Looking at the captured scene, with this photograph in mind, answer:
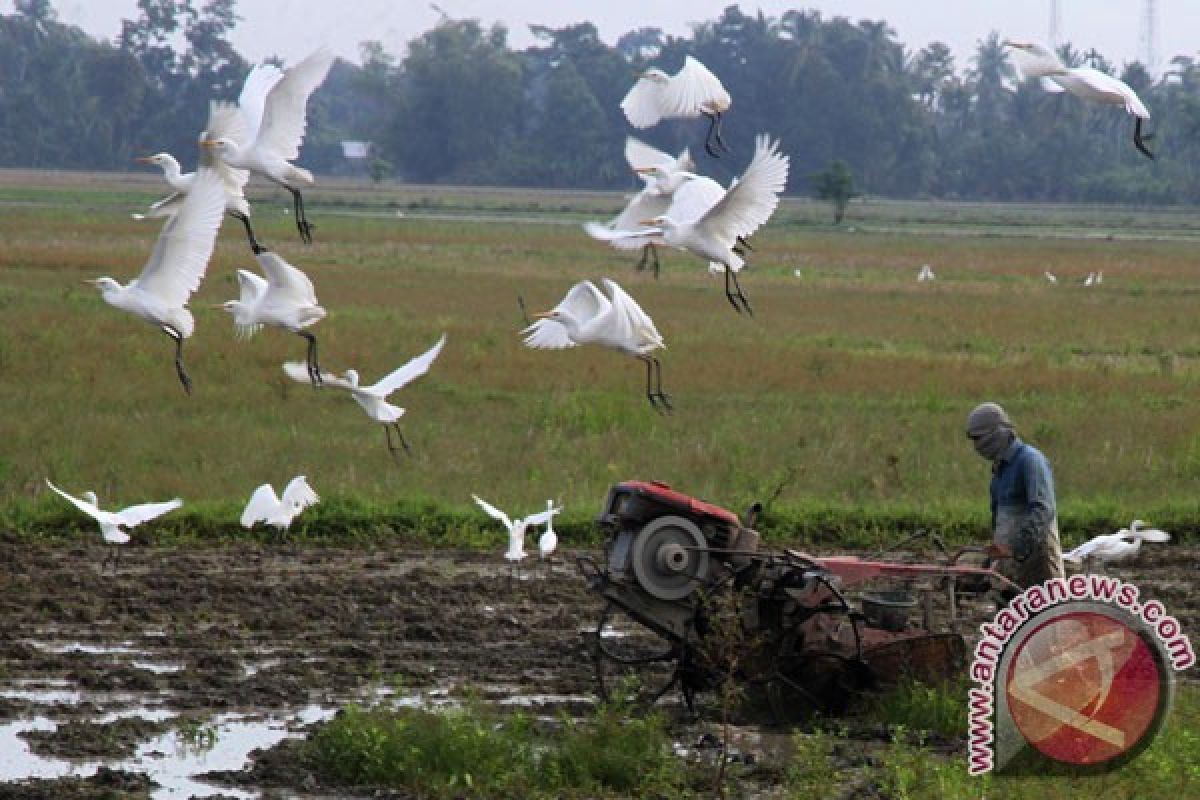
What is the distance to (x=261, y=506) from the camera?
12.3 m

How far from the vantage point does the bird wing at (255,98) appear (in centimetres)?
1127

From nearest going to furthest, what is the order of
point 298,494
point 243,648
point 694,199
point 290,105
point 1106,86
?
point 1106,86 → point 243,648 → point 290,105 → point 694,199 → point 298,494

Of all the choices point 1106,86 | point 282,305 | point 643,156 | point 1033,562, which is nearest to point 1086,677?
point 1033,562

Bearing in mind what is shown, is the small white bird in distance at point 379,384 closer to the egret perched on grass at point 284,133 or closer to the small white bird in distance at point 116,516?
the small white bird in distance at point 116,516

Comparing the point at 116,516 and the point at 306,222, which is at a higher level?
the point at 306,222

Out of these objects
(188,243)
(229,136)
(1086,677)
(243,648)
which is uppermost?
(229,136)

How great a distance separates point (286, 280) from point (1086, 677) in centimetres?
591

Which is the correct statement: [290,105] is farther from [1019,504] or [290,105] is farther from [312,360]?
[1019,504]

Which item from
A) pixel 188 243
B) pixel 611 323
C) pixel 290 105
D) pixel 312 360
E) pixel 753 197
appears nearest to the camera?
pixel 290 105

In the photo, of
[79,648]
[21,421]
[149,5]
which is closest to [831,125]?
Result: [149,5]

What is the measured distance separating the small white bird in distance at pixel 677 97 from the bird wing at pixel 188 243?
2.84 meters

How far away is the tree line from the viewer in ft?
266

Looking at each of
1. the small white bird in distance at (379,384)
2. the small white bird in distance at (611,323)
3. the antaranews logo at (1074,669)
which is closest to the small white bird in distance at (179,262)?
the small white bird in distance at (379,384)

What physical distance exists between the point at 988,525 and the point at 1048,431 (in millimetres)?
3896
